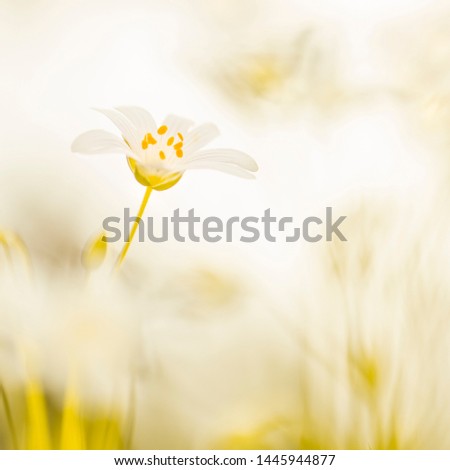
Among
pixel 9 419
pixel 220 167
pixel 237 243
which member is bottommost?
pixel 9 419

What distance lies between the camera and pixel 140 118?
93cm

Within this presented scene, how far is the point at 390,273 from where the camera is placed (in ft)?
3.08

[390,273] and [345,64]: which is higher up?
[345,64]

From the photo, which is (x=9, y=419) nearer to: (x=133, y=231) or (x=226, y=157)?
(x=133, y=231)

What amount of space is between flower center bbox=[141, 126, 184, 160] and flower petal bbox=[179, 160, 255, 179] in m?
0.03

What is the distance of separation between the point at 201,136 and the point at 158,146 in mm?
76

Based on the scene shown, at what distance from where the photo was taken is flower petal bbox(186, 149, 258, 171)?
0.93 m

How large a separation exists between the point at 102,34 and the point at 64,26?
67mm

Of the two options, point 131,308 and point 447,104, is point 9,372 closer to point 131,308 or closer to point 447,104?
point 131,308

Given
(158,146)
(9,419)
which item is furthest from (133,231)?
(9,419)

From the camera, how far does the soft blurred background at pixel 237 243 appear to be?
36.4 inches

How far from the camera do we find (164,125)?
93cm

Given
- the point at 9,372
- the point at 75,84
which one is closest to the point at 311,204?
the point at 75,84
